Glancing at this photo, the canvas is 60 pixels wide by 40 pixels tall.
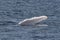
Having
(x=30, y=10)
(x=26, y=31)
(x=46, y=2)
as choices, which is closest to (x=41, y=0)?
(x=46, y=2)

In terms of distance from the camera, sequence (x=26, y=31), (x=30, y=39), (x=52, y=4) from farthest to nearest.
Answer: (x=52, y=4) < (x=26, y=31) < (x=30, y=39)

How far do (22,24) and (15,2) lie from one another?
17.4 meters

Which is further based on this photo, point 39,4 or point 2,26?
point 39,4

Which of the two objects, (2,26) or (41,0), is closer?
(2,26)

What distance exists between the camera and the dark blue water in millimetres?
27531

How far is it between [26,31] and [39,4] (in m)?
17.5

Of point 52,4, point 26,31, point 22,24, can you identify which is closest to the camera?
point 26,31

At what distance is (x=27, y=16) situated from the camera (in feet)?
121

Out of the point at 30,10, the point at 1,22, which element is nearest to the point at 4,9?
the point at 30,10

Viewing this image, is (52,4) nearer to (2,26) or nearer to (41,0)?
(41,0)

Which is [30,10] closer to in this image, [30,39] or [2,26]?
[2,26]

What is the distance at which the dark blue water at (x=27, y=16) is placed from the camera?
90.3 ft

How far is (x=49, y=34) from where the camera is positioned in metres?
28.0

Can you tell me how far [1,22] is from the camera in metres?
32.4
